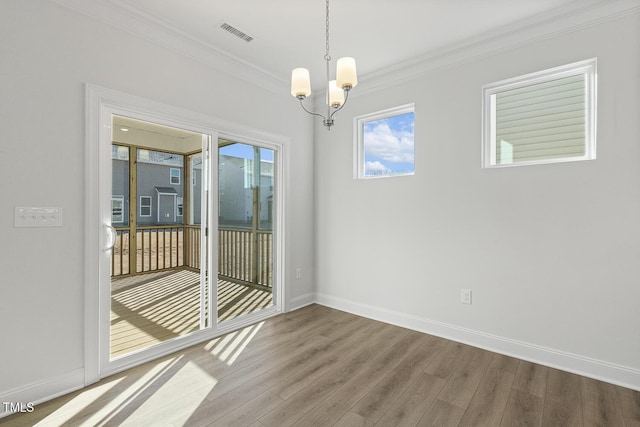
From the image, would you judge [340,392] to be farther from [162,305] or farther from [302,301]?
[162,305]

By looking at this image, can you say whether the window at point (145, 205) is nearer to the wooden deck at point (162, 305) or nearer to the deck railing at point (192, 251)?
the deck railing at point (192, 251)

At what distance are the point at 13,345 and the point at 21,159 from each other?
118cm

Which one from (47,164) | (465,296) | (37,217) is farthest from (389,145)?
(37,217)

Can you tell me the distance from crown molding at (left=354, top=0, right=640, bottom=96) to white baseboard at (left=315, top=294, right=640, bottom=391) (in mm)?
2607

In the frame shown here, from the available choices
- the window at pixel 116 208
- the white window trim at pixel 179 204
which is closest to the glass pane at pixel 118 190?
the window at pixel 116 208

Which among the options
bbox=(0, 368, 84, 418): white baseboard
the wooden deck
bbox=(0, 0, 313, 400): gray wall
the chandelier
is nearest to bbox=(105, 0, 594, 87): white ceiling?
the chandelier

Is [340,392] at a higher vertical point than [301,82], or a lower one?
lower

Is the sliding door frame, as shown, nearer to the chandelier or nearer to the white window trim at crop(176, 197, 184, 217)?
the white window trim at crop(176, 197, 184, 217)

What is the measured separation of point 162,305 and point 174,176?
59.7 inches

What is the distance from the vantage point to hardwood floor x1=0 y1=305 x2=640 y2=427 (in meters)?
1.81

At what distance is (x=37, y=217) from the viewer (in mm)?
1952

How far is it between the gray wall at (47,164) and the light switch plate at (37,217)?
33 mm

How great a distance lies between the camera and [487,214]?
9.05 feet

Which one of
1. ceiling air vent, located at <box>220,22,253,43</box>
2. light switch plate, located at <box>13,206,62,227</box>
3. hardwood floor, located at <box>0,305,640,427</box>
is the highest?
ceiling air vent, located at <box>220,22,253,43</box>
